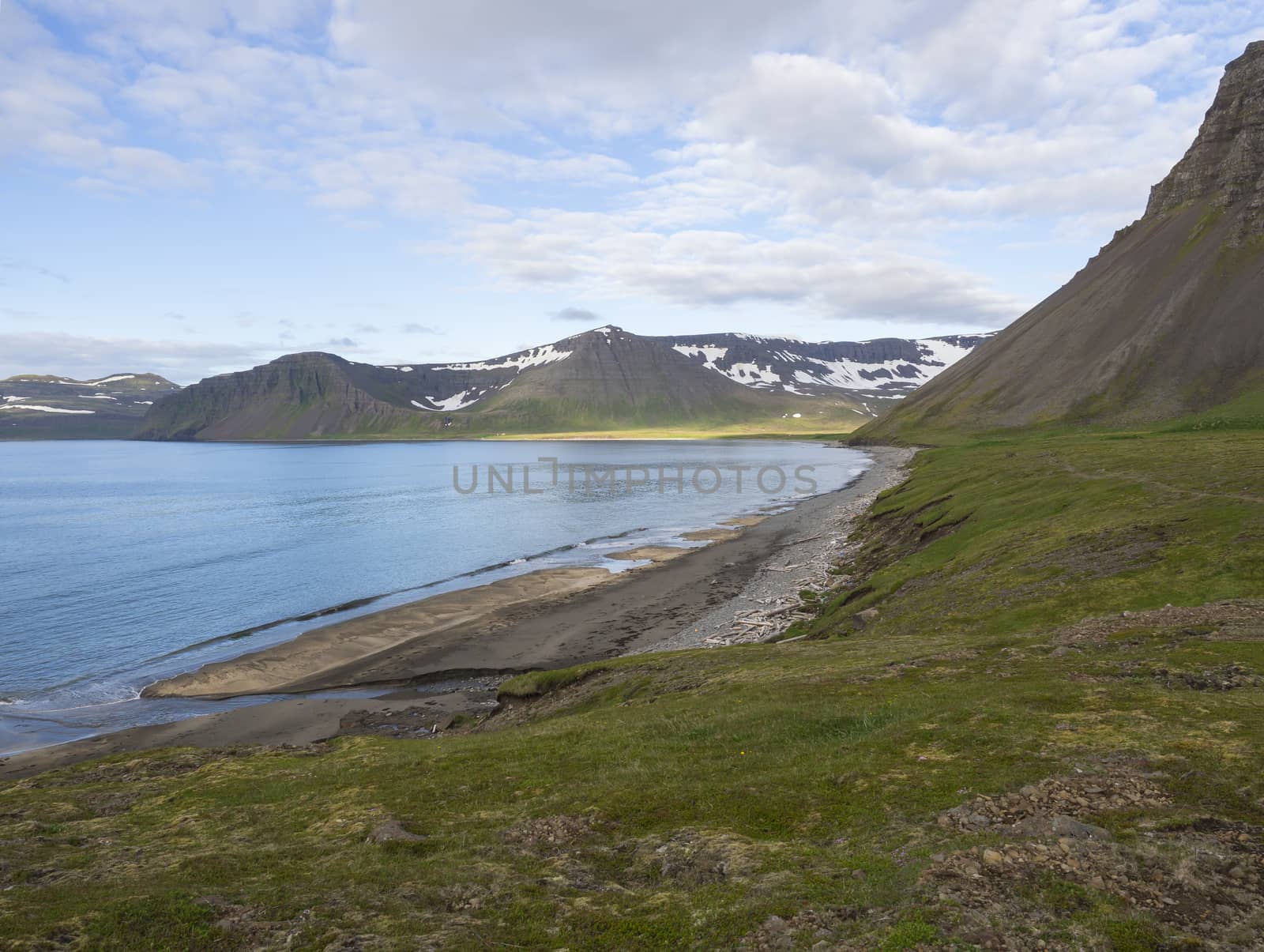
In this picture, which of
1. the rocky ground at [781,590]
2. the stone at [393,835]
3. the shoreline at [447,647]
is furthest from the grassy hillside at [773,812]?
the rocky ground at [781,590]

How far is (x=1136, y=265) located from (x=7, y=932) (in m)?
238

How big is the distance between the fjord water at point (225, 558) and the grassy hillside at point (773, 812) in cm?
2328

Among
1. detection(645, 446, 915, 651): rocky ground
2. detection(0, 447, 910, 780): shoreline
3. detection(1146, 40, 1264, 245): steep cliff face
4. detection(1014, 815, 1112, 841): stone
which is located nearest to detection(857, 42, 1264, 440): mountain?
detection(1146, 40, 1264, 245): steep cliff face

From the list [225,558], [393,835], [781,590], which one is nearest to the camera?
[393,835]

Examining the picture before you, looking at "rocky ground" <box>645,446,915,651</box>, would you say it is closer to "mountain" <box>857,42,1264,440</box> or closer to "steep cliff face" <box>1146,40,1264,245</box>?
"mountain" <box>857,42,1264,440</box>

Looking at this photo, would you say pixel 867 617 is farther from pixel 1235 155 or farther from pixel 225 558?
pixel 1235 155

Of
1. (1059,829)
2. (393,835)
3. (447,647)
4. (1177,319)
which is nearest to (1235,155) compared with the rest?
(1177,319)

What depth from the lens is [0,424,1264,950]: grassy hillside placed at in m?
9.45

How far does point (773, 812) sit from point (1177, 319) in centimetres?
19741

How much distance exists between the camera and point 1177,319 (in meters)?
159

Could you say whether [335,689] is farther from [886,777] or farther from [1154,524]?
[1154,524]

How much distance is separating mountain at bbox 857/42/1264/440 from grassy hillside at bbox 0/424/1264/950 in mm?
144256

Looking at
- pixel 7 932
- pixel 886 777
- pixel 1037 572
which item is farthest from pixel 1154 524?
pixel 7 932

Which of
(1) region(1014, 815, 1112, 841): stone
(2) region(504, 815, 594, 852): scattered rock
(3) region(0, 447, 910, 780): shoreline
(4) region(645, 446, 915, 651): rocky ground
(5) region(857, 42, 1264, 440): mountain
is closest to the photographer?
(1) region(1014, 815, 1112, 841): stone
